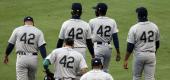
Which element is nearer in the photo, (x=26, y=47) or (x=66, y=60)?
(x=66, y=60)

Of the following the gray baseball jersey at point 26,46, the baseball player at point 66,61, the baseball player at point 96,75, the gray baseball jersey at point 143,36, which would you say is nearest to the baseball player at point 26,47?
the gray baseball jersey at point 26,46

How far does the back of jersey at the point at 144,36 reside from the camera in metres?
15.0

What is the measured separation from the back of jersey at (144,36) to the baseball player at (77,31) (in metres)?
1.15

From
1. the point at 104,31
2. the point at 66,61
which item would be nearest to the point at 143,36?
the point at 104,31

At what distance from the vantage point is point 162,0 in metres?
28.5

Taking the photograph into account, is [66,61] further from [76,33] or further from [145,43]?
[145,43]

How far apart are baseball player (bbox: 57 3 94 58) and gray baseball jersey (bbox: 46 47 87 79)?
1.86 m

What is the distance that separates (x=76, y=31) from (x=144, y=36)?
1.72m

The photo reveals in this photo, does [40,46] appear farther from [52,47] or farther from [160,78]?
[52,47]

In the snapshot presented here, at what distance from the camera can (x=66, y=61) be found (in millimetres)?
13000

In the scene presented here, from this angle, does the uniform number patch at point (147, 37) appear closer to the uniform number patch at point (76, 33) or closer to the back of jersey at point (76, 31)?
the back of jersey at point (76, 31)

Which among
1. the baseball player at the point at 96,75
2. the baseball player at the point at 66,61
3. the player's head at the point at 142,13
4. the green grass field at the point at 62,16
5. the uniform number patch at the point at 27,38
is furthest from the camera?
the green grass field at the point at 62,16

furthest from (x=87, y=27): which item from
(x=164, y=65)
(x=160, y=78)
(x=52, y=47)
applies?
(x=52, y=47)

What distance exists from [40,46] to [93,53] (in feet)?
4.57
